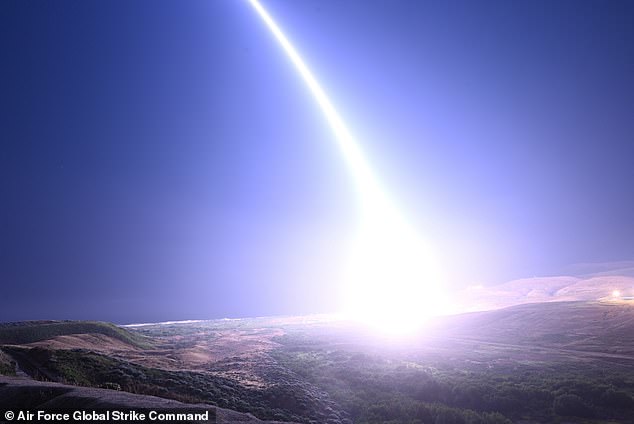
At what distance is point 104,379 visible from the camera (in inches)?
792

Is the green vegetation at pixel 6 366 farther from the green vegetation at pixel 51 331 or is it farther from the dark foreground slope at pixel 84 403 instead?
the green vegetation at pixel 51 331

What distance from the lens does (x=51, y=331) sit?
4516 centimetres

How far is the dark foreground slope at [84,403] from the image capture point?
9.52m

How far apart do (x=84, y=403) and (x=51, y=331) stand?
46.5m

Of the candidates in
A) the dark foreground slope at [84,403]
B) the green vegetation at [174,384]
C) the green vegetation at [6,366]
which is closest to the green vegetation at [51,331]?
the green vegetation at [174,384]

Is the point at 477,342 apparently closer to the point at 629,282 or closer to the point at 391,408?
the point at 391,408

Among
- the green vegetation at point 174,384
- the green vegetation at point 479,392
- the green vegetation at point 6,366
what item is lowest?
the green vegetation at point 479,392

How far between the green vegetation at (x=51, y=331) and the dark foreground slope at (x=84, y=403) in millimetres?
38754

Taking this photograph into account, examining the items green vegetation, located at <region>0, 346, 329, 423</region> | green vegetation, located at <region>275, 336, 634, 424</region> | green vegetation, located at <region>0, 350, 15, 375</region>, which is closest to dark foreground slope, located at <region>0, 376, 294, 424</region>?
green vegetation, located at <region>0, 346, 329, 423</region>

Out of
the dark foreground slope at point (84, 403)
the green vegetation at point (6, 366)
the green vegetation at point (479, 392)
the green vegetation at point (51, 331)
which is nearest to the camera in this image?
the dark foreground slope at point (84, 403)

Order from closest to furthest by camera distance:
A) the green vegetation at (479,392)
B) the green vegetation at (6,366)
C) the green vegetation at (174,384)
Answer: the green vegetation at (6,366)
the green vegetation at (174,384)
the green vegetation at (479,392)

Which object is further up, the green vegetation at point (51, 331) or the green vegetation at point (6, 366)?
the green vegetation at point (6, 366)

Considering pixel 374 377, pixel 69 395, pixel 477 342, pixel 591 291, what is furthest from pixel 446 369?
pixel 591 291

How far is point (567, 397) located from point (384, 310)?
415 feet
